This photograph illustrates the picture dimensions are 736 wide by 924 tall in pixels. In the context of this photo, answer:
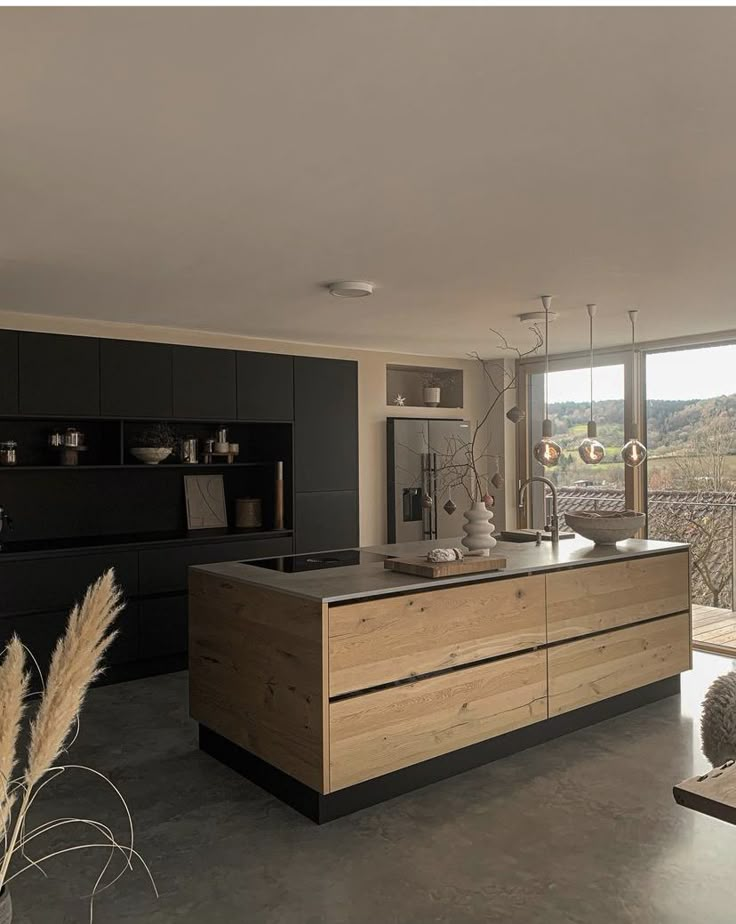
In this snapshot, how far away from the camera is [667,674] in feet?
15.3

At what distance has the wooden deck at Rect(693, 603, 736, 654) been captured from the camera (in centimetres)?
584

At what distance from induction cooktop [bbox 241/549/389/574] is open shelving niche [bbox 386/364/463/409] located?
3.10 m

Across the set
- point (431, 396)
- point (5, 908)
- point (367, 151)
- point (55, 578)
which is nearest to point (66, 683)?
point (5, 908)

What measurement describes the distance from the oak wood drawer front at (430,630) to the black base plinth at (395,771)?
45 centimetres

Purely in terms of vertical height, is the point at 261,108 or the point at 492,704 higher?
the point at 261,108

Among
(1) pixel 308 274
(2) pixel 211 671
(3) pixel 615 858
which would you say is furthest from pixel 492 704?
(1) pixel 308 274

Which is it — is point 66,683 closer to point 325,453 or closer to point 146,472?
point 146,472

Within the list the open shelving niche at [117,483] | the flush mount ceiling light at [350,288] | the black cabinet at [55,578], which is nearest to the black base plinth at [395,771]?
the black cabinet at [55,578]

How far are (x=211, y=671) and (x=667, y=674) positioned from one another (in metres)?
2.71

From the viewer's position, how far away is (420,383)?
24.8 ft

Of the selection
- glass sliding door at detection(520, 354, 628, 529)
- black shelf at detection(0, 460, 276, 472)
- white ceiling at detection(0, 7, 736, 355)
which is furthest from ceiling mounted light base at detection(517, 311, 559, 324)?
black shelf at detection(0, 460, 276, 472)

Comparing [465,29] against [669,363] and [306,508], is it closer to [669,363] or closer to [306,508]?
[306,508]

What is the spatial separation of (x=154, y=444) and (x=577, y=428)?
381cm

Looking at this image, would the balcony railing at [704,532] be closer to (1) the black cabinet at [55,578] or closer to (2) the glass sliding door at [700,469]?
(2) the glass sliding door at [700,469]
